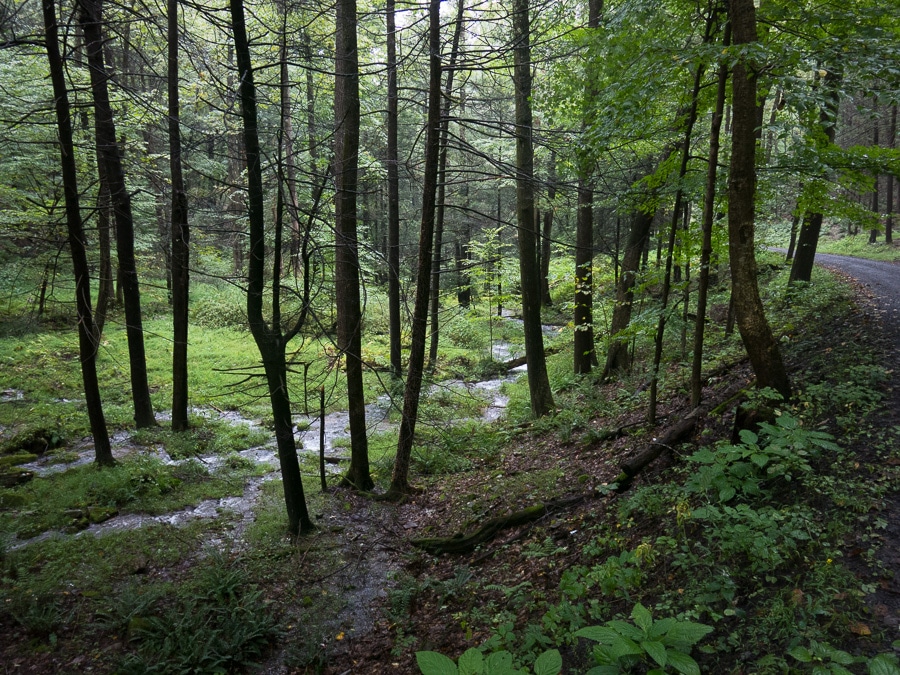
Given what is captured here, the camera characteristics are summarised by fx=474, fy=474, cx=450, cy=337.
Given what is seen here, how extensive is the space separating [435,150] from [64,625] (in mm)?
7129

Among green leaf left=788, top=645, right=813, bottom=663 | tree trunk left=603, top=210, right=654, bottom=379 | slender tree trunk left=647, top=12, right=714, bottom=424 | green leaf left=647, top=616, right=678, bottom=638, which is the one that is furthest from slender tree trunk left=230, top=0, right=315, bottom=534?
tree trunk left=603, top=210, right=654, bottom=379

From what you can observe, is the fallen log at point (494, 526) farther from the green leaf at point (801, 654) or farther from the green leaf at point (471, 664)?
the green leaf at point (471, 664)

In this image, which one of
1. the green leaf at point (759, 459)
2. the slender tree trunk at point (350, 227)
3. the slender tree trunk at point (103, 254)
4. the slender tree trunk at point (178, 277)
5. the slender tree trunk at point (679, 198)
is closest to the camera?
the green leaf at point (759, 459)

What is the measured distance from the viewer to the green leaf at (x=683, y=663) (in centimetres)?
241

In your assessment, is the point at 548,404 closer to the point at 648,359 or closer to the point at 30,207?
the point at 648,359

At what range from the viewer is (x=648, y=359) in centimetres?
1264

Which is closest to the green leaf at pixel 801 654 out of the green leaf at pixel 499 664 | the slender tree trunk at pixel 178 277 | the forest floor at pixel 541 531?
the forest floor at pixel 541 531

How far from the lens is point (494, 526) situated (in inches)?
249

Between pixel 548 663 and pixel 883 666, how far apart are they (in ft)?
5.07

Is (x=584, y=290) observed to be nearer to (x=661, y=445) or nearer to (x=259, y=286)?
(x=661, y=445)

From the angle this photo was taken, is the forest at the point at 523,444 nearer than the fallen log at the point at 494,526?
Yes

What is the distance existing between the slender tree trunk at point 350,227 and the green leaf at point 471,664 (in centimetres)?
451

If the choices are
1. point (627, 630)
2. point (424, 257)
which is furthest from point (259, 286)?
point (627, 630)

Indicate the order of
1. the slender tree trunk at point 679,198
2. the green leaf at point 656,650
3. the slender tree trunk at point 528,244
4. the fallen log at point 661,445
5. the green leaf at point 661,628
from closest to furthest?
the green leaf at point 656,650
the green leaf at point 661,628
the slender tree trunk at point 679,198
the fallen log at point 661,445
the slender tree trunk at point 528,244
